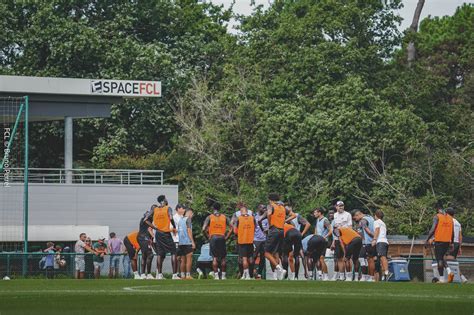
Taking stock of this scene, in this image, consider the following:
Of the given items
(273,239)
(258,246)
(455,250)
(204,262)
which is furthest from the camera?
(204,262)

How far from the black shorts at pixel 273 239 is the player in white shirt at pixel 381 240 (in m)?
2.16

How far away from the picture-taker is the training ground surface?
17172mm

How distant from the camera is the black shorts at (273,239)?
2742 cm

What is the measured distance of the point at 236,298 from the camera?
63.5 feet

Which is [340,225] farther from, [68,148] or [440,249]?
[68,148]

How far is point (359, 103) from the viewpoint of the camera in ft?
168

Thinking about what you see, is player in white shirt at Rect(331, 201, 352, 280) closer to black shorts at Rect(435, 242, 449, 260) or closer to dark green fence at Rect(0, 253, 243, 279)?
black shorts at Rect(435, 242, 449, 260)

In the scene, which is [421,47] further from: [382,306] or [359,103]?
[382,306]

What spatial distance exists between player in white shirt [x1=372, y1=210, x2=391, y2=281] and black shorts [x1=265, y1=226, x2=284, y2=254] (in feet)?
7.07

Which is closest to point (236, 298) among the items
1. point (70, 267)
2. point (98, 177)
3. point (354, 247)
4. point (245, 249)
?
point (354, 247)

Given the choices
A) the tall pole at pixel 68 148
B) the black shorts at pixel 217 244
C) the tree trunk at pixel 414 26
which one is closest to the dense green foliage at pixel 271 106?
the tree trunk at pixel 414 26

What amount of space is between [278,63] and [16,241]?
17.1m

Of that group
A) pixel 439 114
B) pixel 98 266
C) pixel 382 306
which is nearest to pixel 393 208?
pixel 439 114

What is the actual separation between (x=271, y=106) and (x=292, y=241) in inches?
1036
